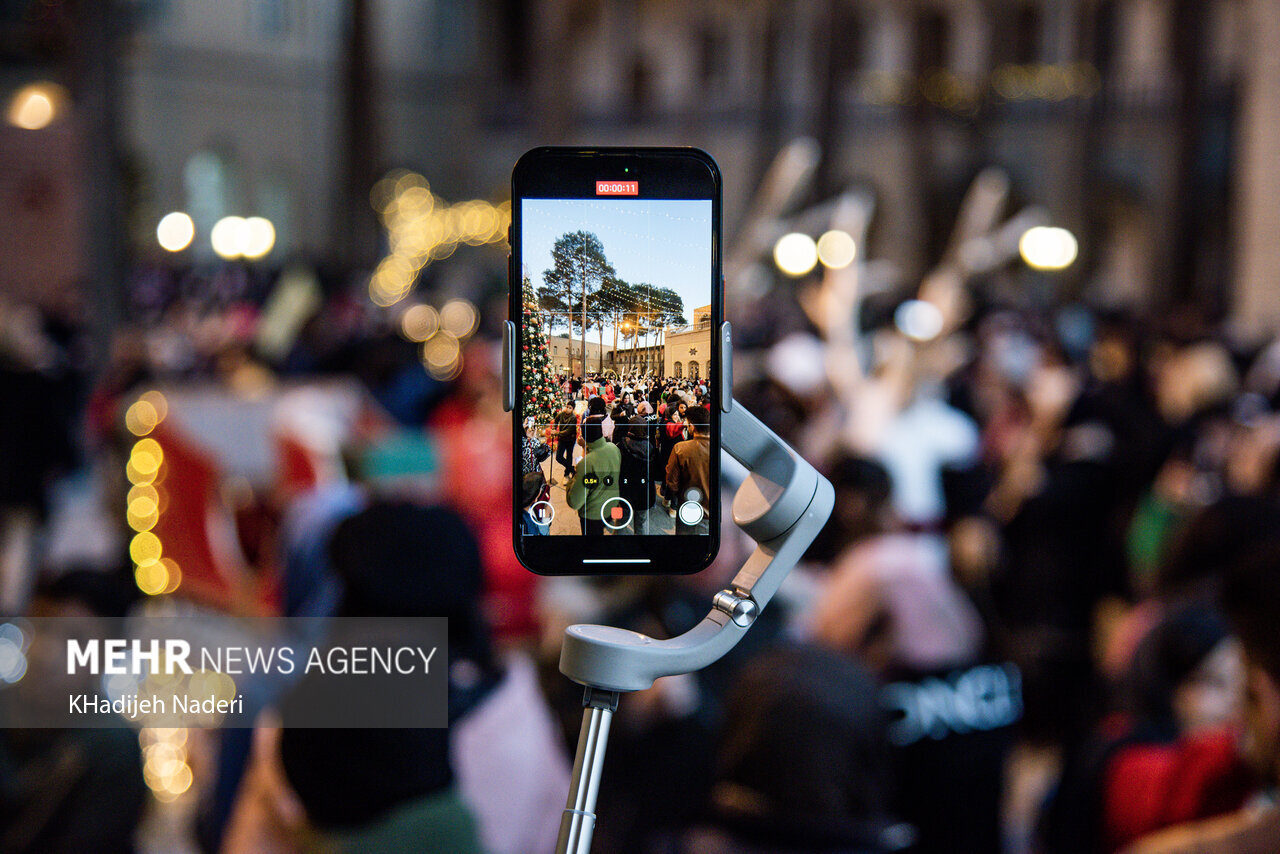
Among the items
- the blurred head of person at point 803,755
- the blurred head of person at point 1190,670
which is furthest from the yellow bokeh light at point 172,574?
the blurred head of person at point 1190,670

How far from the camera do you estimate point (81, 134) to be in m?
6.24

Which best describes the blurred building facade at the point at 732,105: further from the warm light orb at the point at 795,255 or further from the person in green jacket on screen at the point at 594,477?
the person in green jacket on screen at the point at 594,477

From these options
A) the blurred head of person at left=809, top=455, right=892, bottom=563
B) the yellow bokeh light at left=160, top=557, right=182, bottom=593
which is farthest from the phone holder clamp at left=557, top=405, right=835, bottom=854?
the yellow bokeh light at left=160, top=557, right=182, bottom=593

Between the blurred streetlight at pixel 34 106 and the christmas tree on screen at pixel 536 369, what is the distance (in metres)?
5.76

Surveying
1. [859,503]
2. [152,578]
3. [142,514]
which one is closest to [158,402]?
[142,514]

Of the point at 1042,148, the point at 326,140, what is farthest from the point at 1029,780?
the point at 326,140

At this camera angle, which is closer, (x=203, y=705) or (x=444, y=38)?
(x=203, y=705)

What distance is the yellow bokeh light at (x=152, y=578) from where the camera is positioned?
3.63 metres

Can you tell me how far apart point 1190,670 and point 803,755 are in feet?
3.09

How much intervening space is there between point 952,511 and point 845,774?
1669 millimetres

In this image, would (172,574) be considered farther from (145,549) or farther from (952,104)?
(952,104)

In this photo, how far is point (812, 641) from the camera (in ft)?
7.09

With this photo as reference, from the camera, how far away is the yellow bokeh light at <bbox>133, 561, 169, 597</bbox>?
3.63 m

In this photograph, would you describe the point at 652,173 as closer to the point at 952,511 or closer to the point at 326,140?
the point at 952,511
